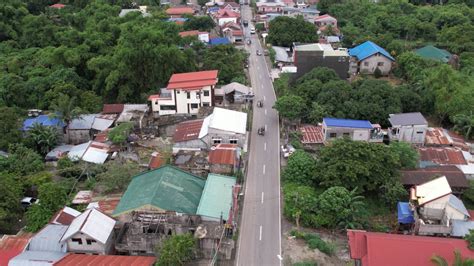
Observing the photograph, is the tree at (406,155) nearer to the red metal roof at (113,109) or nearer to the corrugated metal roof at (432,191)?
the corrugated metal roof at (432,191)

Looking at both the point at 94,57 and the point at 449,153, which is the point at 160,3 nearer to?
the point at 94,57

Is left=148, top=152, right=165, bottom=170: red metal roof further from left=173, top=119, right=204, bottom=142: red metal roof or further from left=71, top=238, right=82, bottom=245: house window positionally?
left=71, top=238, right=82, bottom=245: house window

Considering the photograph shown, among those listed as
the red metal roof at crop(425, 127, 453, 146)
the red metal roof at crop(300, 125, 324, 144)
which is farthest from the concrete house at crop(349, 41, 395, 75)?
the red metal roof at crop(300, 125, 324, 144)

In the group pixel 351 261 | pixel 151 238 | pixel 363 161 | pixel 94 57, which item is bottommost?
pixel 351 261

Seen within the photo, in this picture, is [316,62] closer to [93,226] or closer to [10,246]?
[93,226]

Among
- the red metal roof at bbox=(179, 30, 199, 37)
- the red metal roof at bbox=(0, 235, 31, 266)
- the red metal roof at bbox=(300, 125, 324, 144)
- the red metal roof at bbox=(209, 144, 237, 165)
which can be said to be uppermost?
the red metal roof at bbox=(179, 30, 199, 37)

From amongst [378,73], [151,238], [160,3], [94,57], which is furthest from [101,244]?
[160,3]
